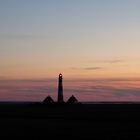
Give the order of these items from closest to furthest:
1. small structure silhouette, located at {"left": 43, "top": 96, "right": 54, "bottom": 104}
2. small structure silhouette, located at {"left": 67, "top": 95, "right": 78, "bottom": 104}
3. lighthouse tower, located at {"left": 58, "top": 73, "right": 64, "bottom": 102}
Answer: lighthouse tower, located at {"left": 58, "top": 73, "right": 64, "bottom": 102} → small structure silhouette, located at {"left": 43, "top": 96, "right": 54, "bottom": 104} → small structure silhouette, located at {"left": 67, "top": 95, "right": 78, "bottom": 104}

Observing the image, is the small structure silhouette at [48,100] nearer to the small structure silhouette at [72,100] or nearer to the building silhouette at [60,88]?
the small structure silhouette at [72,100]

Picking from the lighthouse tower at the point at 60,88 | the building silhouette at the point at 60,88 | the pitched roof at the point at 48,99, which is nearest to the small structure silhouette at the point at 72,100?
the pitched roof at the point at 48,99

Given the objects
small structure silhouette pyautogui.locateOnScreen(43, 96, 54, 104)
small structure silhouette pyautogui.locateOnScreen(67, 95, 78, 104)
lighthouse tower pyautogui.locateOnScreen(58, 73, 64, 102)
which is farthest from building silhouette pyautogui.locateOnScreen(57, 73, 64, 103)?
small structure silhouette pyautogui.locateOnScreen(67, 95, 78, 104)

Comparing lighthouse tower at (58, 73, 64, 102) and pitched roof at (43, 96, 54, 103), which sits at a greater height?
lighthouse tower at (58, 73, 64, 102)

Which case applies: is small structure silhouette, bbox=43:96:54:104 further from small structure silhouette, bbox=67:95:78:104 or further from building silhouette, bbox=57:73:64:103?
building silhouette, bbox=57:73:64:103

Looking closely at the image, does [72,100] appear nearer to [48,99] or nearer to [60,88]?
[48,99]

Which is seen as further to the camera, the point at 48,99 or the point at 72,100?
the point at 72,100

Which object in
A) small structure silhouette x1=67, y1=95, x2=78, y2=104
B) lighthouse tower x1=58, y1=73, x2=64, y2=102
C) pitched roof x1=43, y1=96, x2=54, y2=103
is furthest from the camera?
small structure silhouette x1=67, y1=95, x2=78, y2=104

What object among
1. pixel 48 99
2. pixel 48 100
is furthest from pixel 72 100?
pixel 48 100
